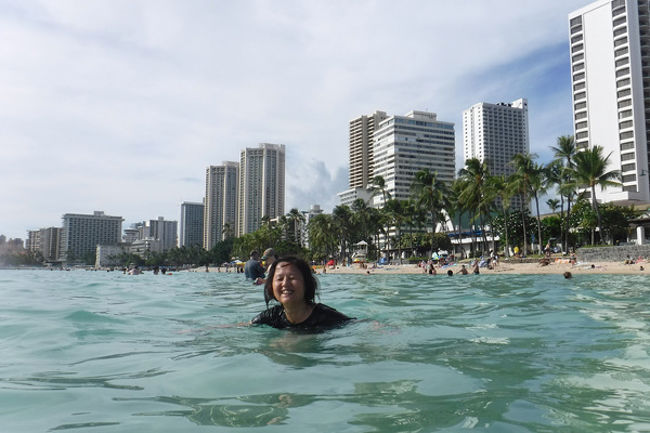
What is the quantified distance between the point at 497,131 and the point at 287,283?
181 metres

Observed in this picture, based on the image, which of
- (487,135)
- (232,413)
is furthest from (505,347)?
(487,135)

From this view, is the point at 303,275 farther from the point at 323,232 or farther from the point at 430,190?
the point at 323,232

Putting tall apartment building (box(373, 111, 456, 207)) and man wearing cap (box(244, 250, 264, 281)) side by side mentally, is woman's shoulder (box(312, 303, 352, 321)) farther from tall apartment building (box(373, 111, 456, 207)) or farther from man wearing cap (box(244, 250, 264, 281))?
tall apartment building (box(373, 111, 456, 207))

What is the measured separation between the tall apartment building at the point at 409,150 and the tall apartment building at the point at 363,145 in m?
19.5

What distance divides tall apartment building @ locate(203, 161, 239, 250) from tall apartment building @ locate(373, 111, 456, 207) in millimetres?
61187

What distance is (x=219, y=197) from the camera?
178m

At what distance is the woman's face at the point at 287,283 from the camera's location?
15.2 ft

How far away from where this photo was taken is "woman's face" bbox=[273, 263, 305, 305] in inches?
182

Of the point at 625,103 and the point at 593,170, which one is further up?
the point at 625,103

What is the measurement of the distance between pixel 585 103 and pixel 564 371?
9139 cm

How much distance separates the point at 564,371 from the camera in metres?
3.18

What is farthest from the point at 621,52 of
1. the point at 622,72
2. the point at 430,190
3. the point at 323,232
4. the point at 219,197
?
the point at 219,197

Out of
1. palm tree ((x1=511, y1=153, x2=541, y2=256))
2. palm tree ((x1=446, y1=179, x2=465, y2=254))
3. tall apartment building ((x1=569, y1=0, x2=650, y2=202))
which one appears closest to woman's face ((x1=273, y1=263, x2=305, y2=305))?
palm tree ((x1=511, y1=153, x2=541, y2=256))

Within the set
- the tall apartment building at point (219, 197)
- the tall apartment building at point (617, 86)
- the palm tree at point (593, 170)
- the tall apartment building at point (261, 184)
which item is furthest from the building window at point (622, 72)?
the tall apartment building at point (219, 197)
